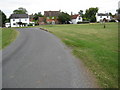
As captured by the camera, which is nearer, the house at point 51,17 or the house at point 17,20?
the house at point 17,20

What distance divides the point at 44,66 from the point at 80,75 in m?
2.42

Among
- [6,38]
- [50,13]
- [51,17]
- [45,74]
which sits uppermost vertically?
[50,13]

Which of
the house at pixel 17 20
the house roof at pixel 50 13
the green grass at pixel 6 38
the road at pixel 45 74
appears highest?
the house roof at pixel 50 13

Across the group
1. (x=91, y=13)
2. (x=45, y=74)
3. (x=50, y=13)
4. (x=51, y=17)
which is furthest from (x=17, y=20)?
(x=45, y=74)

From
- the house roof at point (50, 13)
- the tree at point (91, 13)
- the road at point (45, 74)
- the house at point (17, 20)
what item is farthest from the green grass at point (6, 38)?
the tree at point (91, 13)

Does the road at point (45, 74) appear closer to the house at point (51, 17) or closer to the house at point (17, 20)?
the house at point (17, 20)

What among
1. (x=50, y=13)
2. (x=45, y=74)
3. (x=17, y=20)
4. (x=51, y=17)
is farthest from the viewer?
(x=50, y=13)

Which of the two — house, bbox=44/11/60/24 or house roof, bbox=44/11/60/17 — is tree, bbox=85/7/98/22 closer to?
house roof, bbox=44/11/60/17

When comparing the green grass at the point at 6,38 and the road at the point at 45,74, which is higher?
the green grass at the point at 6,38

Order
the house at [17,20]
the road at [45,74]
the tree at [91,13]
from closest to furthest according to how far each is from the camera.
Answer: the road at [45,74], the house at [17,20], the tree at [91,13]

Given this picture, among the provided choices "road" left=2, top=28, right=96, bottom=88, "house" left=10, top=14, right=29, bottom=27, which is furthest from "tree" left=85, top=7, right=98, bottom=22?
"road" left=2, top=28, right=96, bottom=88

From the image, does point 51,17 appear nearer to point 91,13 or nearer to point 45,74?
point 91,13

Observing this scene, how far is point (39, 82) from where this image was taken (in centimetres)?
630

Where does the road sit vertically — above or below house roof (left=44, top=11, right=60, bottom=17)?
below
